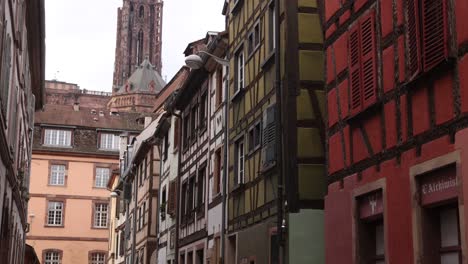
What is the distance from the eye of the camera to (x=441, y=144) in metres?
9.33

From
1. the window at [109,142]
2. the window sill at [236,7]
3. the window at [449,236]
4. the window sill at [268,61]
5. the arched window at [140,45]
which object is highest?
the arched window at [140,45]

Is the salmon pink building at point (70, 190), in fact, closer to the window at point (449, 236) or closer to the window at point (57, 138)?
the window at point (57, 138)

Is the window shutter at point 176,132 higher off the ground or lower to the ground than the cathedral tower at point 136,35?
lower

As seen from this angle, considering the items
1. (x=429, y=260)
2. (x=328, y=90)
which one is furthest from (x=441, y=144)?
(x=328, y=90)

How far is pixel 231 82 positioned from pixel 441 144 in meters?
12.2

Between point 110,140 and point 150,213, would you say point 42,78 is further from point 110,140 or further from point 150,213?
point 110,140

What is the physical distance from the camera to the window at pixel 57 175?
62.3 meters

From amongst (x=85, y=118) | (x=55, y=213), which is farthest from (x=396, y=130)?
(x=85, y=118)

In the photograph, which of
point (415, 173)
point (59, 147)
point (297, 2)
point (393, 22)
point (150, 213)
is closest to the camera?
point (415, 173)

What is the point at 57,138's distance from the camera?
Answer: 208ft

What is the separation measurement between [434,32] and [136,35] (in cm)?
13769

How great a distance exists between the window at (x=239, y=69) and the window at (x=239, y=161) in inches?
56.9

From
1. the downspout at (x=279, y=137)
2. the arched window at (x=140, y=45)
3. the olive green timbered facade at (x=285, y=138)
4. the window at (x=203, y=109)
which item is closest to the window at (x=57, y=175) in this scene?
the window at (x=203, y=109)

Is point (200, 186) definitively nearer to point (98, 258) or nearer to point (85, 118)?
point (98, 258)
